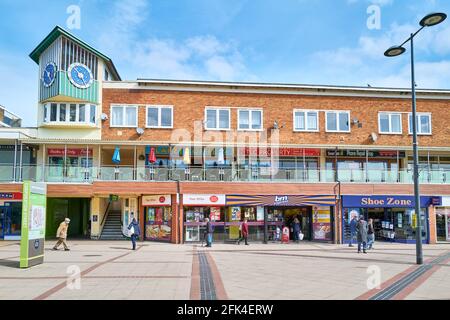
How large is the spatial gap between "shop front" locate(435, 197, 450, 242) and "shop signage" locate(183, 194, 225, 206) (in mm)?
12645

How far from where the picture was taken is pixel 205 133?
2667 centimetres

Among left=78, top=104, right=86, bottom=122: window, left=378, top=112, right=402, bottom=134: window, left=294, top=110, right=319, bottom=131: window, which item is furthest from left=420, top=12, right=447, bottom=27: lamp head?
left=78, top=104, right=86, bottom=122: window

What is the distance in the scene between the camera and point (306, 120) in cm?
2769

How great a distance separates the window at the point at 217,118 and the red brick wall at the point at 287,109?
311 millimetres

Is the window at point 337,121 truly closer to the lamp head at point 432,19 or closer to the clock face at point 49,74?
the lamp head at point 432,19

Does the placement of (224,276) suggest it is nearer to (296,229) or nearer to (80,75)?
(296,229)

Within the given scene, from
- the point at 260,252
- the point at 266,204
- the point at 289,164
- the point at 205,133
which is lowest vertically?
the point at 260,252

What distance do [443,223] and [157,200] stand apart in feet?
54.6

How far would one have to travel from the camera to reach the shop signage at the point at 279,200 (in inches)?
960

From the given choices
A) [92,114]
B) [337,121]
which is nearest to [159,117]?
[92,114]

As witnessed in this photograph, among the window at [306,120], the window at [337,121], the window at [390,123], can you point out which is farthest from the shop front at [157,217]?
the window at [390,123]
